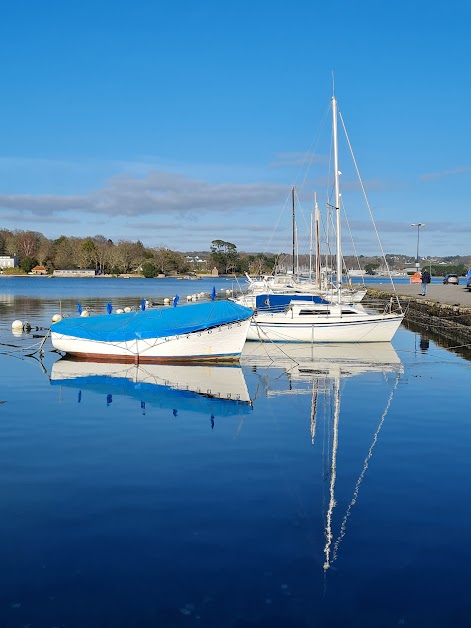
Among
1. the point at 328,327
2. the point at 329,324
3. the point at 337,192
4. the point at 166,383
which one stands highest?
the point at 337,192

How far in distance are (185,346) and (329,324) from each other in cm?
900

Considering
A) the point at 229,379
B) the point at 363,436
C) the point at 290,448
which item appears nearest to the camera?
the point at 290,448

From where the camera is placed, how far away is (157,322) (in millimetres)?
27281

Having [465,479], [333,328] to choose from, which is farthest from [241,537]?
[333,328]

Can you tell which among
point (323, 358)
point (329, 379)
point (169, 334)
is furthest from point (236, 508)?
point (323, 358)

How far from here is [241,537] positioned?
907cm

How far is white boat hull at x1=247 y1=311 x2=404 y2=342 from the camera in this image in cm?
3294

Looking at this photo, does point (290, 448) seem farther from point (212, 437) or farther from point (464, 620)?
point (464, 620)

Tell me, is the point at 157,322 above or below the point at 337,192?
below

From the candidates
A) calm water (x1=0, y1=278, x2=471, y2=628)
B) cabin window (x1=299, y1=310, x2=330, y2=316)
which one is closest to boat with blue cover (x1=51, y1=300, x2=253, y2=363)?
calm water (x1=0, y1=278, x2=471, y2=628)

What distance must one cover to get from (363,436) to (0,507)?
26.6 ft

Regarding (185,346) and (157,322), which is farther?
(157,322)

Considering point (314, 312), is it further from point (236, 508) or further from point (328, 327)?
point (236, 508)

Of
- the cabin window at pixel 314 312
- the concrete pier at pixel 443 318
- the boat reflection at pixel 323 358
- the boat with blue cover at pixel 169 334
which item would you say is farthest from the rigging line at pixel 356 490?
the concrete pier at pixel 443 318
